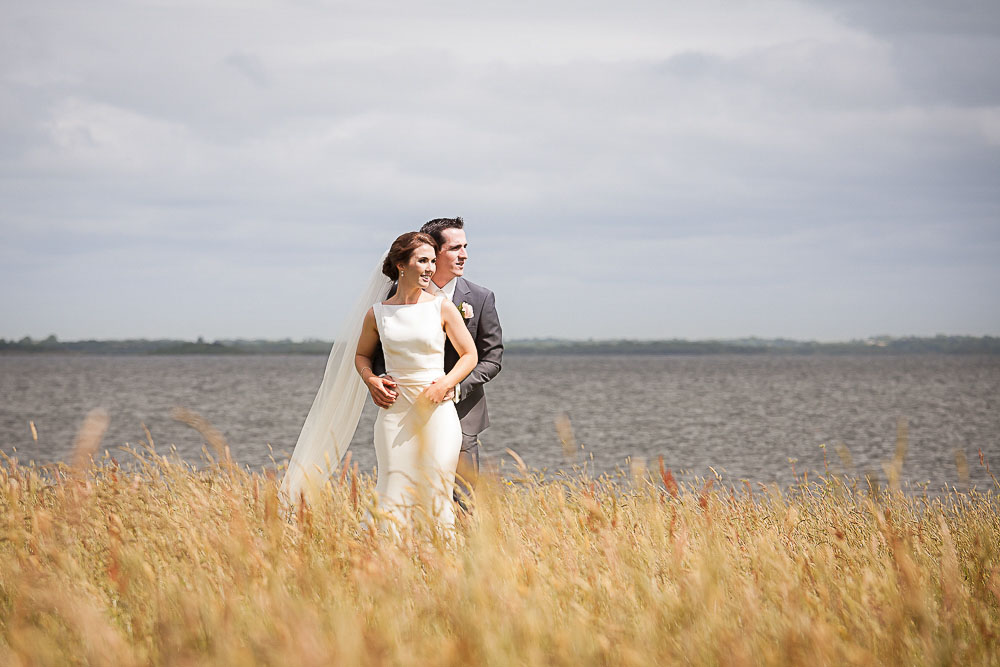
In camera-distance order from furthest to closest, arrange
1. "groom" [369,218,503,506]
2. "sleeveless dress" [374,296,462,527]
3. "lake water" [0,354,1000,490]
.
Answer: "lake water" [0,354,1000,490], "groom" [369,218,503,506], "sleeveless dress" [374,296,462,527]

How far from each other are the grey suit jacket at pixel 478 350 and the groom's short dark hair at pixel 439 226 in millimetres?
451

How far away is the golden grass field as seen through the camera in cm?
289

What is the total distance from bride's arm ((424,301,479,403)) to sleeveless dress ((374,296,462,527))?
2.2 inches

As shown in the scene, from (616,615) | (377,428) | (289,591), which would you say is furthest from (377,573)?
(377,428)

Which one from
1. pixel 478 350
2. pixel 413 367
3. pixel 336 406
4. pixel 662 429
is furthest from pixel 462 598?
pixel 662 429

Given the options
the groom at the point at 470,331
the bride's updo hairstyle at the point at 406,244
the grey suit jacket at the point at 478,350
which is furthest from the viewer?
the grey suit jacket at the point at 478,350

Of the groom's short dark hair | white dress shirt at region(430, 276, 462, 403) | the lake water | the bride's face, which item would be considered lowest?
the lake water

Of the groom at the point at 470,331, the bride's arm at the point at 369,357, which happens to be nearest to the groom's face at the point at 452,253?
the groom at the point at 470,331

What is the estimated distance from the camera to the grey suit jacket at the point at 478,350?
238 inches

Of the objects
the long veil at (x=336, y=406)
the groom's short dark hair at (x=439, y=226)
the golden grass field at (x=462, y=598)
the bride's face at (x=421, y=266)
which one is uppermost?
the groom's short dark hair at (x=439, y=226)

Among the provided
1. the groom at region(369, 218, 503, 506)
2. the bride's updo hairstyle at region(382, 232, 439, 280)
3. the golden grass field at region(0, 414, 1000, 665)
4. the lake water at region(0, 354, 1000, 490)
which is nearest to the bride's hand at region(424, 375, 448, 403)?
→ the groom at region(369, 218, 503, 506)

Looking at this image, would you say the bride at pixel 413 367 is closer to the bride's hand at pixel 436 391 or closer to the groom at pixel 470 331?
the bride's hand at pixel 436 391

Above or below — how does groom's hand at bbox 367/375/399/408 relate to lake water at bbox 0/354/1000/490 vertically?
above

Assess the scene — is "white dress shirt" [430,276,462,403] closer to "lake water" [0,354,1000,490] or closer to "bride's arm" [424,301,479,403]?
"bride's arm" [424,301,479,403]
